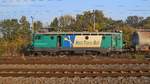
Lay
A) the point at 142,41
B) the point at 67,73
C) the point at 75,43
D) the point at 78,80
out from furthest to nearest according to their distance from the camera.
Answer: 1. the point at 142,41
2. the point at 75,43
3. the point at 67,73
4. the point at 78,80

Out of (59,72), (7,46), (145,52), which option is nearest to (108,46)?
(145,52)

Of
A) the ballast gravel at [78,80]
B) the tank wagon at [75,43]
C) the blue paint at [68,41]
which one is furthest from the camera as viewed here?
the blue paint at [68,41]

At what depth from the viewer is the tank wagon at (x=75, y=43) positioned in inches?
1416

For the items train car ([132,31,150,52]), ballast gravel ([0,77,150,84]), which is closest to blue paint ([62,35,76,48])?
train car ([132,31,150,52])

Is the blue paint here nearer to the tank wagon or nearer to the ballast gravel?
the tank wagon

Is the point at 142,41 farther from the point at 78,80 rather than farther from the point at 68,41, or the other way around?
the point at 78,80

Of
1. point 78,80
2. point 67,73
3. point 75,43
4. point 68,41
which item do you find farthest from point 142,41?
point 78,80

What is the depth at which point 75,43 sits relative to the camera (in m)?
36.5

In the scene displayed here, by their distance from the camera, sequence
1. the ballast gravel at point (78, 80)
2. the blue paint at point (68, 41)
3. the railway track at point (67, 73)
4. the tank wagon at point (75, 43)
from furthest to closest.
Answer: the blue paint at point (68, 41) → the tank wagon at point (75, 43) → the railway track at point (67, 73) → the ballast gravel at point (78, 80)

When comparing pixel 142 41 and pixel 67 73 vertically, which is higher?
pixel 142 41

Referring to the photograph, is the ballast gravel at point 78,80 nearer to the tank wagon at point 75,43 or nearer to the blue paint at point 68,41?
the tank wagon at point 75,43

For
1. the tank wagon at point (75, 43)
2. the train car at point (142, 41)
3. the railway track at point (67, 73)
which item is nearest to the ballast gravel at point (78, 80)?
the railway track at point (67, 73)

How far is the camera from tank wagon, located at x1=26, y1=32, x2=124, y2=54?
35969mm

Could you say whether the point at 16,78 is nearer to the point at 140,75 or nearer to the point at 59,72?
the point at 59,72
